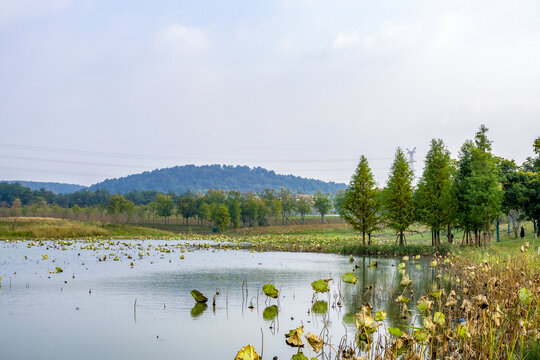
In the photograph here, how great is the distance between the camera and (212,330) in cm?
1265

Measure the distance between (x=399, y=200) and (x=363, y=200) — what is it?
375 centimetres

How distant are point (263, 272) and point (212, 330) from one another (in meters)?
14.6

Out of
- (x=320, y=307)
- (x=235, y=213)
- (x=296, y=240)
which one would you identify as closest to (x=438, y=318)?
(x=320, y=307)

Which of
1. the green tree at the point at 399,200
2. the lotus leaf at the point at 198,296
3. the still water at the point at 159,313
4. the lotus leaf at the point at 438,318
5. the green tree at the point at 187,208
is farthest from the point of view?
the green tree at the point at 187,208

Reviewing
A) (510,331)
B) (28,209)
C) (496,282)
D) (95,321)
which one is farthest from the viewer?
(28,209)

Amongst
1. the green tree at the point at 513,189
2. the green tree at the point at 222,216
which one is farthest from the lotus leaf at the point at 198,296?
the green tree at the point at 222,216

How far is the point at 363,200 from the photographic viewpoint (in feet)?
162

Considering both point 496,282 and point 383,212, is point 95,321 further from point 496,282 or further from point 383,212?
point 383,212

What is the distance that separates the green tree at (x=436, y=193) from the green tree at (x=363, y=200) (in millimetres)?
4436

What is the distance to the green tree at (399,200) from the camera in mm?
46938

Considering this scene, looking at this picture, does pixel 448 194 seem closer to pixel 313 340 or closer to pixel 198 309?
pixel 198 309

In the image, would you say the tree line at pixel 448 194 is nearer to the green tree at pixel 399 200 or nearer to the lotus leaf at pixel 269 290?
the green tree at pixel 399 200

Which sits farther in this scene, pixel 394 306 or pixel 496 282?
pixel 394 306

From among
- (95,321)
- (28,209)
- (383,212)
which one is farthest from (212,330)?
(28,209)
